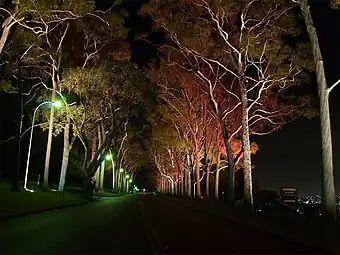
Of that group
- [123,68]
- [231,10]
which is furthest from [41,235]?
[123,68]

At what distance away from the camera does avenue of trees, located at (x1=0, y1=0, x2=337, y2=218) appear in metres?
27.0

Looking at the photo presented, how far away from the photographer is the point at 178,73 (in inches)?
1630

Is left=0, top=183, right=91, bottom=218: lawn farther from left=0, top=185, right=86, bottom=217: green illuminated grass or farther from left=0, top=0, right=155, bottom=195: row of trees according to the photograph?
left=0, top=0, right=155, bottom=195: row of trees

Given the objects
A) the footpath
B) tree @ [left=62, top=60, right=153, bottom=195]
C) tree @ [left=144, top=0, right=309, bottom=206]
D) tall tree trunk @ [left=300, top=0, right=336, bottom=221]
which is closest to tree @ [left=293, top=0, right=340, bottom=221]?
tall tree trunk @ [left=300, top=0, right=336, bottom=221]

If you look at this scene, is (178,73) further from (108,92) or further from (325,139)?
(325,139)

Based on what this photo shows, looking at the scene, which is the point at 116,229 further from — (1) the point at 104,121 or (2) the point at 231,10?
(1) the point at 104,121

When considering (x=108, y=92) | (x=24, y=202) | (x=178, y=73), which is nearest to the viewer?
(x=24, y=202)

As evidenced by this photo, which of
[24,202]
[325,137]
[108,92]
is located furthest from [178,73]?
[325,137]

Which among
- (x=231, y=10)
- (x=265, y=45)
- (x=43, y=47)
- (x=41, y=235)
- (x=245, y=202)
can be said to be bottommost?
(x=41, y=235)

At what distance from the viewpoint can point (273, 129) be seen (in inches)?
1464

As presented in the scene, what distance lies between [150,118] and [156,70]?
1080cm

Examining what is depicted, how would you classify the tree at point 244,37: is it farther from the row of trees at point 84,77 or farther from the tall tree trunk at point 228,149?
the row of trees at point 84,77

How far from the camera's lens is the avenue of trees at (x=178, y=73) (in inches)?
1063

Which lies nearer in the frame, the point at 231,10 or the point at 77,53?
the point at 231,10
